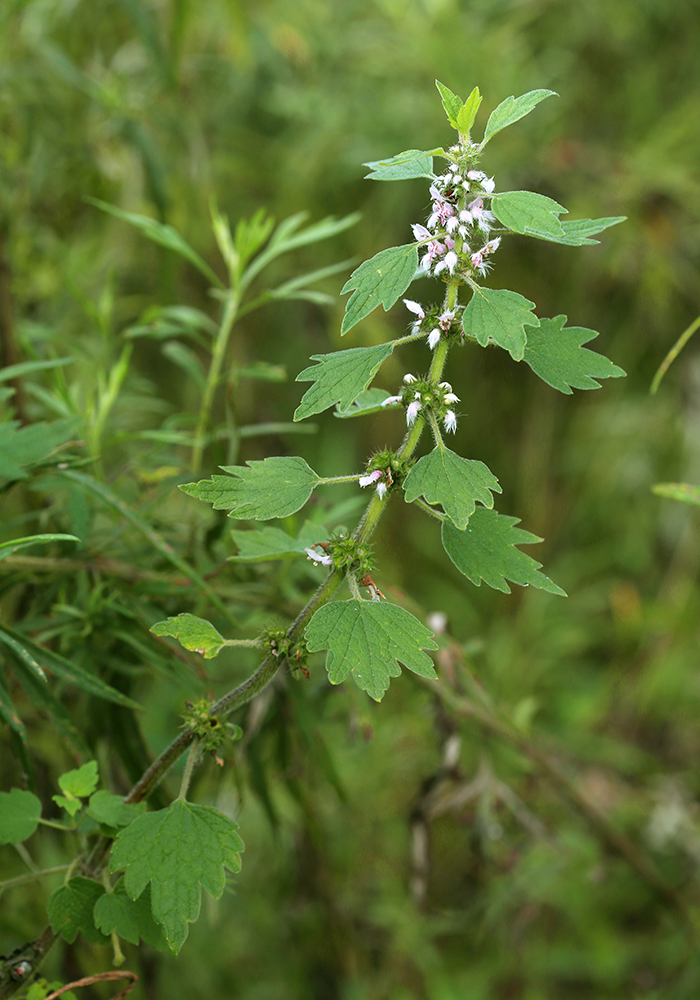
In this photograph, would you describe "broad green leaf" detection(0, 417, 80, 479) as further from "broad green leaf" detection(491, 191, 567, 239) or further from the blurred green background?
"broad green leaf" detection(491, 191, 567, 239)

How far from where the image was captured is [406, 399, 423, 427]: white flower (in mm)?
360

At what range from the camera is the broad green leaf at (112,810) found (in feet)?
1.26

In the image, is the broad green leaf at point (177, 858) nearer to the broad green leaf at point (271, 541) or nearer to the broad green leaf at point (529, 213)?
the broad green leaf at point (271, 541)

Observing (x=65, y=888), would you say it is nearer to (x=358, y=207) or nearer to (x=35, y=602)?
(x=35, y=602)

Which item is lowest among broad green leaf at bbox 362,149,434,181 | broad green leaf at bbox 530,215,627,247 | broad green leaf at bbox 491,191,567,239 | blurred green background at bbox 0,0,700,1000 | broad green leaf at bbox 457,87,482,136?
blurred green background at bbox 0,0,700,1000

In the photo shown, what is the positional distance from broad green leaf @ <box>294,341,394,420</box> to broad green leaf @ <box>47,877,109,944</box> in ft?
0.81

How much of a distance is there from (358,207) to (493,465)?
22.7 inches

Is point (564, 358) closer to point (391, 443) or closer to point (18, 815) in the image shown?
point (18, 815)

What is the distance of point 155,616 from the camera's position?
54 cm

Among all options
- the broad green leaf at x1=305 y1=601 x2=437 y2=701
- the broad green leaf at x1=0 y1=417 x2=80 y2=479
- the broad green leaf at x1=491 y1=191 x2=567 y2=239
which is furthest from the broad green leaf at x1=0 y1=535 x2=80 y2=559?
the broad green leaf at x1=491 y1=191 x2=567 y2=239

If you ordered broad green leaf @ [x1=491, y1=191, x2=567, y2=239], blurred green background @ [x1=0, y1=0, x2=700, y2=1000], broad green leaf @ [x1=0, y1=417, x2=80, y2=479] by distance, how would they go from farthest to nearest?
blurred green background @ [x1=0, y1=0, x2=700, y2=1000] → broad green leaf @ [x1=0, y1=417, x2=80, y2=479] → broad green leaf @ [x1=491, y1=191, x2=567, y2=239]

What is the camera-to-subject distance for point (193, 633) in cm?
36

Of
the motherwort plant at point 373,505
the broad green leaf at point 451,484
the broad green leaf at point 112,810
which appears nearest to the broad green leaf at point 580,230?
the motherwort plant at point 373,505

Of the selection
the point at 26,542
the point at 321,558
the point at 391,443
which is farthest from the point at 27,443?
the point at 391,443
